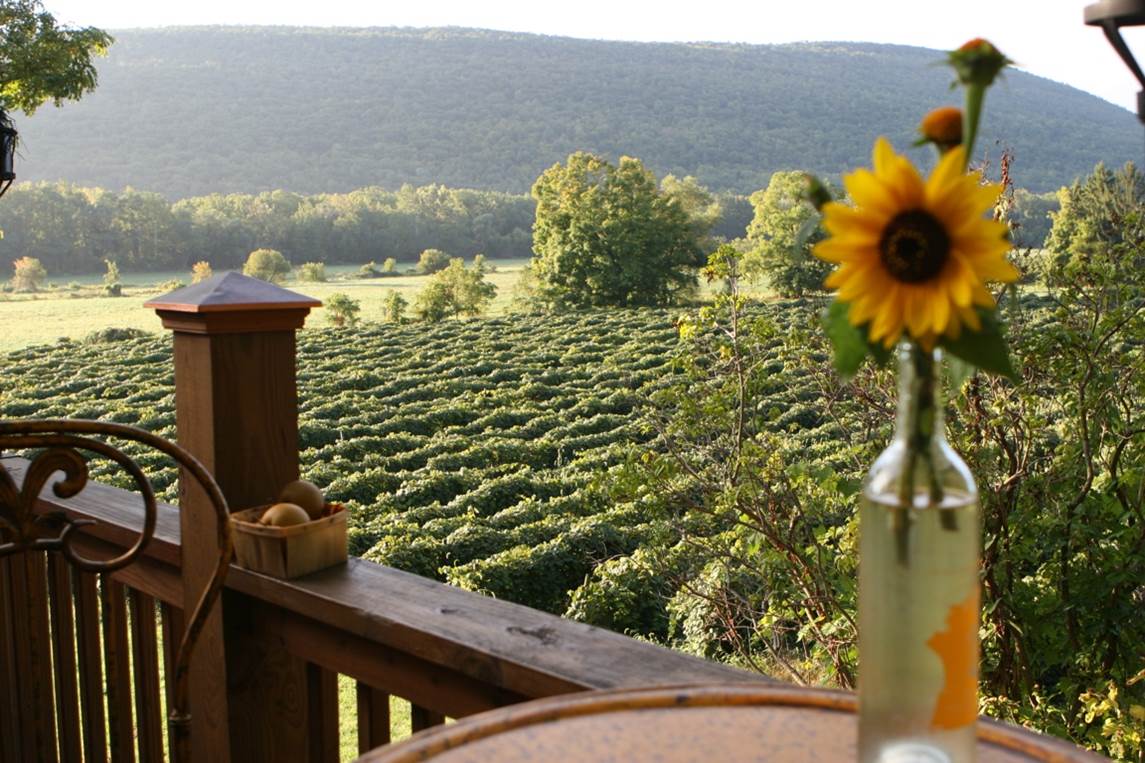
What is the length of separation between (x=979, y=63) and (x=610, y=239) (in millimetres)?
24285

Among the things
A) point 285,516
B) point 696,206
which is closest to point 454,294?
point 696,206

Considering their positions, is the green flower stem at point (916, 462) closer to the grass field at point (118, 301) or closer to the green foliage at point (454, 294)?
the grass field at point (118, 301)

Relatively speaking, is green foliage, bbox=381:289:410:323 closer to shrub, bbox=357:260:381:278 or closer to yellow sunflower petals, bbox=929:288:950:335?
shrub, bbox=357:260:381:278

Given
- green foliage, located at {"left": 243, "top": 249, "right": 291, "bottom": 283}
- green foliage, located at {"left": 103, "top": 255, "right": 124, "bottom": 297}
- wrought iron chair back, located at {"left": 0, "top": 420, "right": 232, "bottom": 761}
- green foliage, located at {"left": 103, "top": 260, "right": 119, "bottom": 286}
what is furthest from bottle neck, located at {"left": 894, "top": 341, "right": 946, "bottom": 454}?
green foliage, located at {"left": 103, "top": 260, "right": 119, "bottom": 286}

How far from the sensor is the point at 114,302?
22.6m

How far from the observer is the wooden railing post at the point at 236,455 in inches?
40.6

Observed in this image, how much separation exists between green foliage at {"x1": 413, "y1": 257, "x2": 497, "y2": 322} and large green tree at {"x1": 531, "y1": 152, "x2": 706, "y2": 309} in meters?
1.82

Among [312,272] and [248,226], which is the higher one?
[248,226]

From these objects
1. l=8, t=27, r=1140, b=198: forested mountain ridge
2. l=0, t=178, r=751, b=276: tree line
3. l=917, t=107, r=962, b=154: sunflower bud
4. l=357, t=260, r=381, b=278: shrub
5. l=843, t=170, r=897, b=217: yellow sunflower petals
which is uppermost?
l=8, t=27, r=1140, b=198: forested mountain ridge

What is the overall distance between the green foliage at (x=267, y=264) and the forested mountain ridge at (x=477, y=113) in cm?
467

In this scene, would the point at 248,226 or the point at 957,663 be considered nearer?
the point at 957,663

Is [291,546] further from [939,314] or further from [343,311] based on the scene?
[343,311]

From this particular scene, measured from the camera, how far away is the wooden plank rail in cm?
75

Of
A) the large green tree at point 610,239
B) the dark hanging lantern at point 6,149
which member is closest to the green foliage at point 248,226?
the large green tree at point 610,239
